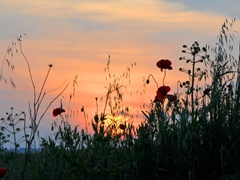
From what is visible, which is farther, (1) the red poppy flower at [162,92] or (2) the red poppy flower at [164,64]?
(2) the red poppy flower at [164,64]

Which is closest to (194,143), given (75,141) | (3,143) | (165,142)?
(165,142)

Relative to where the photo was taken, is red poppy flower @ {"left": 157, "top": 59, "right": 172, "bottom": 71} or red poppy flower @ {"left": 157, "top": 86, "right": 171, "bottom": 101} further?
red poppy flower @ {"left": 157, "top": 59, "right": 172, "bottom": 71}

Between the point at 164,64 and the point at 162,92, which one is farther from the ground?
the point at 164,64

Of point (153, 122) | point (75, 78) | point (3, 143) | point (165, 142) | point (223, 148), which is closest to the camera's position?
point (223, 148)

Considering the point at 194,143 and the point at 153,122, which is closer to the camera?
the point at 194,143

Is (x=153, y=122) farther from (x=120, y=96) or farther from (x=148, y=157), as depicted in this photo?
(x=120, y=96)

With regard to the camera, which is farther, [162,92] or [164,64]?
[164,64]

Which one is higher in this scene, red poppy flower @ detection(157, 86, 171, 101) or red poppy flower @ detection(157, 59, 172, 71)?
red poppy flower @ detection(157, 59, 172, 71)

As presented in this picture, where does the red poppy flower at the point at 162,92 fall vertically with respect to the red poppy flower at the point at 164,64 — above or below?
below

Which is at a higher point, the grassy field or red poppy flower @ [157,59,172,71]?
red poppy flower @ [157,59,172,71]

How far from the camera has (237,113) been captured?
4.28 m

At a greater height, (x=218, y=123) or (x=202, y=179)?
(x=218, y=123)

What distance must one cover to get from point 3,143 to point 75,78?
1.19 m

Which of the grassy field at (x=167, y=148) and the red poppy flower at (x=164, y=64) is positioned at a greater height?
the red poppy flower at (x=164, y=64)
